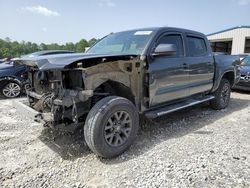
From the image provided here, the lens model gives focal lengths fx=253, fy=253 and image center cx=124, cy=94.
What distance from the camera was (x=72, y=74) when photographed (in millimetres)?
3559

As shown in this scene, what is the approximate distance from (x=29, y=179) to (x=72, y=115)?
37.3 inches

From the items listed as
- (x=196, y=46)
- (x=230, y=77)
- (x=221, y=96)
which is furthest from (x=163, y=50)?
(x=230, y=77)

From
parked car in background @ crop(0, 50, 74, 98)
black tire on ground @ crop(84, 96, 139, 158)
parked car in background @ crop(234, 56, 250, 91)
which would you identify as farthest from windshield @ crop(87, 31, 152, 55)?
parked car in background @ crop(234, 56, 250, 91)

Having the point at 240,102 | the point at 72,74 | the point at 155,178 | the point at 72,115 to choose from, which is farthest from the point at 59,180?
the point at 240,102

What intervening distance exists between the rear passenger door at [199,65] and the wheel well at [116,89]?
1.58m

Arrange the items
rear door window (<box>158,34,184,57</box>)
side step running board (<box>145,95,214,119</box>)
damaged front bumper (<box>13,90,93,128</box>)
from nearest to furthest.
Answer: damaged front bumper (<box>13,90,93,128</box>)
side step running board (<box>145,95,214,119</box>)
rear door window (<box>158,34,184,57</box>)

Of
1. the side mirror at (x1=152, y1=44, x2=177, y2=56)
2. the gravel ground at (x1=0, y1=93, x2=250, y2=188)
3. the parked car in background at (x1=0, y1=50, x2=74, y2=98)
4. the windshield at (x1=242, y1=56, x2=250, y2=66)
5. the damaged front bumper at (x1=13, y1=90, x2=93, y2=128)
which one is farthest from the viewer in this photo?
the windshield at (x1=242, y1=56, x2=250, y2=66)

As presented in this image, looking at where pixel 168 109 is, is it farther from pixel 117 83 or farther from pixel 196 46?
pixel 196 46

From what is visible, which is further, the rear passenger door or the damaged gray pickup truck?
the rear passenger door

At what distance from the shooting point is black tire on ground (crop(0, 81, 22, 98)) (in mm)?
8023

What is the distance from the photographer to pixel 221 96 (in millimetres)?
6336

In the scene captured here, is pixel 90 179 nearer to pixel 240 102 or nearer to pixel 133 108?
pixel 133 108

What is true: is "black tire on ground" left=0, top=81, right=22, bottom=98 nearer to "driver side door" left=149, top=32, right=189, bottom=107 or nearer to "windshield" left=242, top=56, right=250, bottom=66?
"driver side door" left=149, top=32, right=189, bottom=107

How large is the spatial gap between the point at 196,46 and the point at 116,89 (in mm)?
2339
